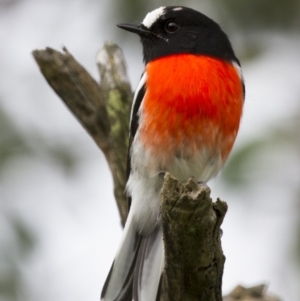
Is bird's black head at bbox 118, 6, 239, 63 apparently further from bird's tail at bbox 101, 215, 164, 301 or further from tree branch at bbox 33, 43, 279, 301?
bird's tail at bbox 101, 215, 164, 301

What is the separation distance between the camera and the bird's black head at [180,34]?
13.5 feet

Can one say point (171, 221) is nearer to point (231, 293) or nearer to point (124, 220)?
point (231, 293)

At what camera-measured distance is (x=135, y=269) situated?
4082 millimetres

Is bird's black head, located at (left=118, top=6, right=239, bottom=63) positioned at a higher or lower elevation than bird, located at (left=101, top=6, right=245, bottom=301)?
higher

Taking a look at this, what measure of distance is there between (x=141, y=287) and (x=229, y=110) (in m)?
1.10

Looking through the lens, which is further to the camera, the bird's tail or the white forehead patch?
the white forehead patch

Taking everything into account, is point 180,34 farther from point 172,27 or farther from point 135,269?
point 135,269


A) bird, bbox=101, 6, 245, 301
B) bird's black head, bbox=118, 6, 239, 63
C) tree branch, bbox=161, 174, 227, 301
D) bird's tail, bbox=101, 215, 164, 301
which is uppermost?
bird's black head, bbox=118, 6, 239, 63

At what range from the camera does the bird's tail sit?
392cm

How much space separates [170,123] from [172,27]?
79 centimetres

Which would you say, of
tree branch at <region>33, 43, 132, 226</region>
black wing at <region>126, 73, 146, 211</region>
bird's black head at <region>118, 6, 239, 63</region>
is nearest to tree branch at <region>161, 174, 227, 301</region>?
black wing at <region>126, 73, 146, 211</region>

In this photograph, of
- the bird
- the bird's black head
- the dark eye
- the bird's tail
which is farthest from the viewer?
the dark eye

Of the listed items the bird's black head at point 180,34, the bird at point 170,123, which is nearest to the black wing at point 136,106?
the bird at point 170,123

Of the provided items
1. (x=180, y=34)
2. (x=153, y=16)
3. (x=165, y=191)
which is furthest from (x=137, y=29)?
(x=165, y=191)
